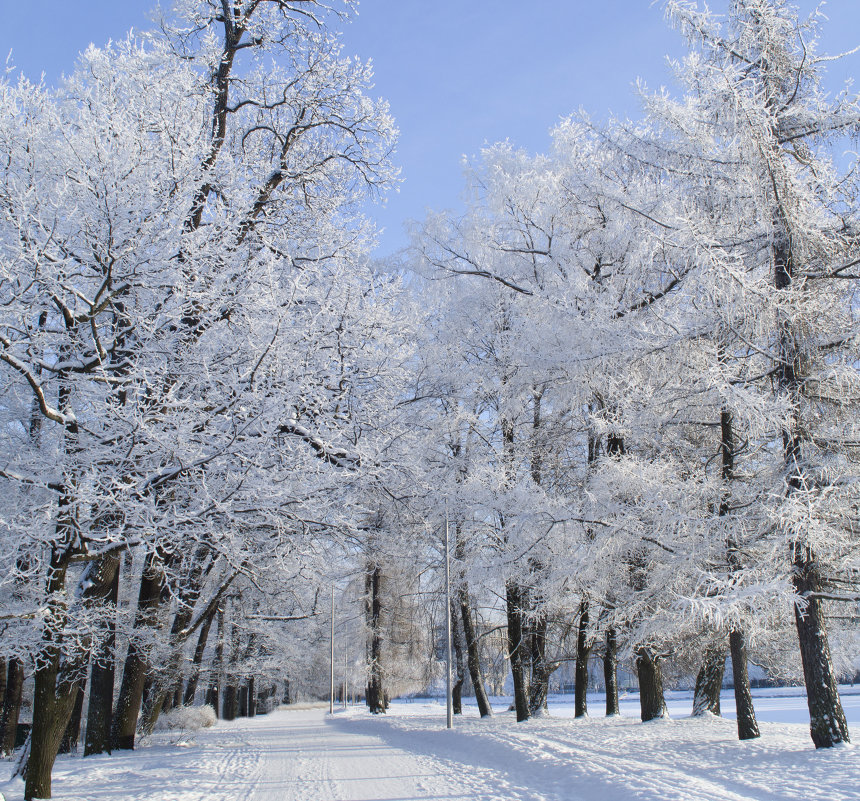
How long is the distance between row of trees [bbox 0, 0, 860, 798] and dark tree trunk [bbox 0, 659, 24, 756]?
488 cm

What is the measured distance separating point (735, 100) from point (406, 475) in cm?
655

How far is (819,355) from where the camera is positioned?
8.86 m

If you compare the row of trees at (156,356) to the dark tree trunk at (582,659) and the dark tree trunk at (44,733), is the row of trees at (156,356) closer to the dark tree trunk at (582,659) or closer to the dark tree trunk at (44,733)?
the dark tree trunk at (44,733)

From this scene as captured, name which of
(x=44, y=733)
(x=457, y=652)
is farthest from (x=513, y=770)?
(x=457, y=652)

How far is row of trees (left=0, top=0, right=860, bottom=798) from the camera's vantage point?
250 inches

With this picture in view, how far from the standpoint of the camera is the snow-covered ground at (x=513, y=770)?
7309 mm

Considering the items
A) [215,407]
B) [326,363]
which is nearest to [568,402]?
[326,363]

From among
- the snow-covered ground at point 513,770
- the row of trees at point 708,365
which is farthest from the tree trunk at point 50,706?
→ the row of trees at point 708,365

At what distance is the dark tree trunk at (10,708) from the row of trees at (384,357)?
4.88 metres

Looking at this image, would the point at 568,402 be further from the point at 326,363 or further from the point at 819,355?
the point at 326,363

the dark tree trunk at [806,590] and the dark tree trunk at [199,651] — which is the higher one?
the dark tree trunk at [806,590]

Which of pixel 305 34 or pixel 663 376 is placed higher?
pixel 305 34

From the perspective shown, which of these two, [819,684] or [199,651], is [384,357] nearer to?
[819,684]

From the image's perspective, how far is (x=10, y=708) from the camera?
1728 centimetres
